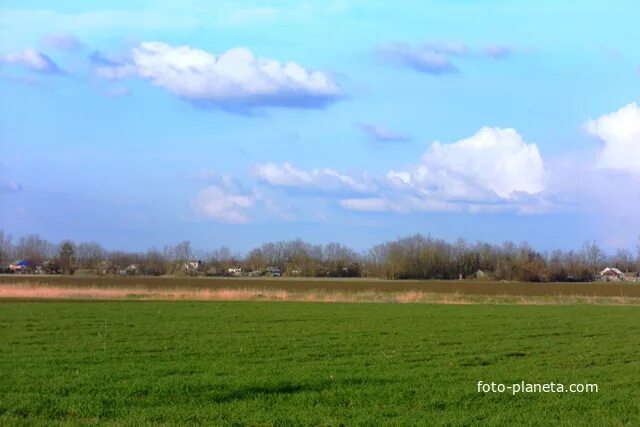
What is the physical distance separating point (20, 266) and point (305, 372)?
7231 inches

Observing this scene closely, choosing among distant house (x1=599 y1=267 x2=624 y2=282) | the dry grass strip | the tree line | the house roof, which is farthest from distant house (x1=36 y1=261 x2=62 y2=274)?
the house roof

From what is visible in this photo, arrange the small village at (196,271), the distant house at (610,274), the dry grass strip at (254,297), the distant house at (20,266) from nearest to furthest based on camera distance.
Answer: the dry grass strip at (254,297) < the small village at (196,271) < the distant house at (20,266) < the distant house at (610,274)

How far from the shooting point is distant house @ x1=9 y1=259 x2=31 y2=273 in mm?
175375

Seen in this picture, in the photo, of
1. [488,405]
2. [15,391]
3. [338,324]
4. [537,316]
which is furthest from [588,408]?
[537,316]

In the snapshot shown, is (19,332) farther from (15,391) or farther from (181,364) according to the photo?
(15,391)

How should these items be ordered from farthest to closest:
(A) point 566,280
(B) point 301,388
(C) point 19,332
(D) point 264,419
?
(A) point 566,280
(C) point 19,332
(B) point 301,388
(D) point 264,419

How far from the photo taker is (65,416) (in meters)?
12.3

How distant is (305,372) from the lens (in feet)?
56.9

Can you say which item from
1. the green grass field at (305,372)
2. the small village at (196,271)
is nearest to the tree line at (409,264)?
the small village at (196,271)

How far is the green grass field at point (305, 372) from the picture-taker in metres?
12.6

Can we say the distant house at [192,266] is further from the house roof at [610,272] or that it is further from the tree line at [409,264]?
the house roof at [610,272]

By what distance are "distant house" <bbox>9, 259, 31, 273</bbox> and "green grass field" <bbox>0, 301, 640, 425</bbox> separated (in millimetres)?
155643

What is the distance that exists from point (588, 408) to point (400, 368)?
5.74 meters

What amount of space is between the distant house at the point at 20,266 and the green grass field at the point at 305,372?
511 feet
